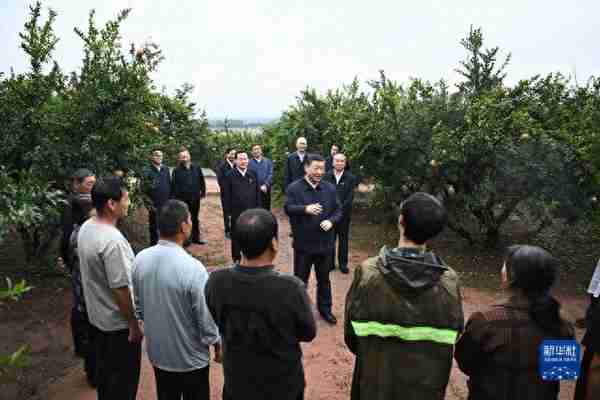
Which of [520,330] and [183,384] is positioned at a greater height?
[520,330]

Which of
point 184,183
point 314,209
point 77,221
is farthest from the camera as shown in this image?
point 184,183

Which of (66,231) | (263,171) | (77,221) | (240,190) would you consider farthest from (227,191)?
(77,221)

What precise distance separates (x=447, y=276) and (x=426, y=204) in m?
0.36

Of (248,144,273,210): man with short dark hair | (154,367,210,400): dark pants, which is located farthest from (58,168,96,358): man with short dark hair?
(248,144,273,210): man with short dark hair

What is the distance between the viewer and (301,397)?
2.58 metres

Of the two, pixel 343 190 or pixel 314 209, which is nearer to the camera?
pixel 314 209

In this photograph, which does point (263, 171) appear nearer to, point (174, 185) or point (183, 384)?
point (174, 185)

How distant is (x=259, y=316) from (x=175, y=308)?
71 cm

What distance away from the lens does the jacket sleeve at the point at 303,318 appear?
7.67 feet

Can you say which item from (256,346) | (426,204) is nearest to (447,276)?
(426,204)

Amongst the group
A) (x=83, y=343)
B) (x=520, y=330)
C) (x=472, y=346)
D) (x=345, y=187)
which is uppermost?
(x=345, y=187)

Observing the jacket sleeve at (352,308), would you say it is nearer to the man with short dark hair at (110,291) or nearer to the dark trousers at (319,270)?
the man with short dark hair at (110,291)

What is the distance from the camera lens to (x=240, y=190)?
25.6 ft

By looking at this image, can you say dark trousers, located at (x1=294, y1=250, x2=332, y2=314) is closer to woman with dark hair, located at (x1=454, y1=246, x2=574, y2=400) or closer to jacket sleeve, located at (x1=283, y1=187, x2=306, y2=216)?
jacket sleeve, located at (x1=283, y1=187, x2=306, y2=216)
